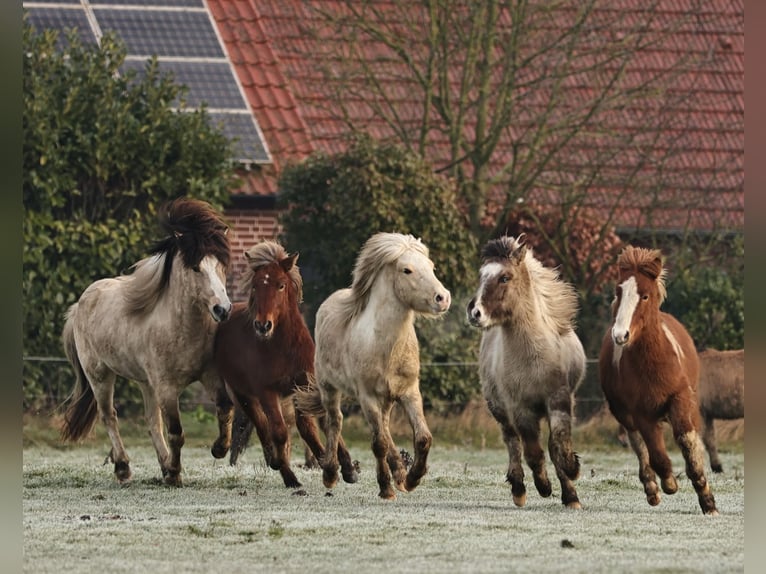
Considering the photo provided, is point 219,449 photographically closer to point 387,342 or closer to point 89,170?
point 387,342

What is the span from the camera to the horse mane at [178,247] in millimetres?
12977

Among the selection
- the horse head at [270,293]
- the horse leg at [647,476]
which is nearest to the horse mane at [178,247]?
the horse head at [270,293]

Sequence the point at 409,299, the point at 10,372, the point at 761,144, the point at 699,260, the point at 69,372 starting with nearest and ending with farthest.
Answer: the point at 10,372, the point at 761,144, the point at 409,299, the point at 69,372, the point at 699,260

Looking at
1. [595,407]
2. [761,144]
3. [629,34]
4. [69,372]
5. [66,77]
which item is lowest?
[595,407]

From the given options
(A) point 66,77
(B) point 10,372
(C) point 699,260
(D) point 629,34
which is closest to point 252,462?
(A) point 66,77

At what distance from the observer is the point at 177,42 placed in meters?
22.2

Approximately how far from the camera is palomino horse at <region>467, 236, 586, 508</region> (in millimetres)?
11234

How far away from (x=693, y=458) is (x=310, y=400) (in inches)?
133

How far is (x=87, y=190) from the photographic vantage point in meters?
19.8

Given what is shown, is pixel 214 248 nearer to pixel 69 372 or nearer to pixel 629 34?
pixel 69 372

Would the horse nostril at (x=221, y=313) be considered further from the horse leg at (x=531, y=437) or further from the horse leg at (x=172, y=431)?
the horse leg at (x=531, y=437)

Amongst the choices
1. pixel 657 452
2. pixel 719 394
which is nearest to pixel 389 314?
pixel 657 452

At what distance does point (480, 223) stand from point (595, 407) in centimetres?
329

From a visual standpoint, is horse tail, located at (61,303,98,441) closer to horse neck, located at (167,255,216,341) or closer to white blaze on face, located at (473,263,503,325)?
horse neck, located at (167,255,216,341)
